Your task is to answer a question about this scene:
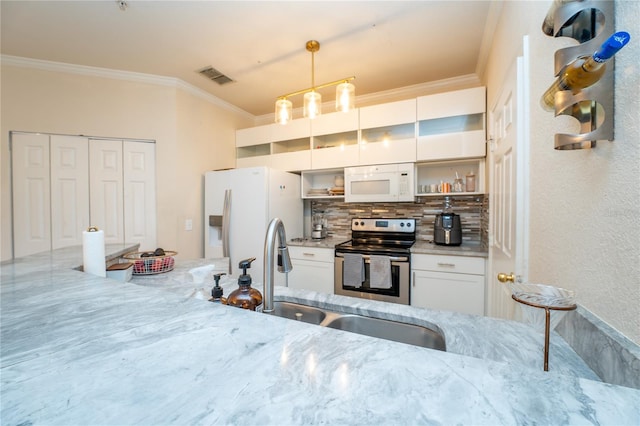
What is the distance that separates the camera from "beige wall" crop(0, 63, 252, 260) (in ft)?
8.18

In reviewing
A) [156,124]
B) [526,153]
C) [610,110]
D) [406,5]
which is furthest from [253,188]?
[610,110]

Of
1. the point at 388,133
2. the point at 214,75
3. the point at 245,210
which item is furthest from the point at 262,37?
the point at 245,210

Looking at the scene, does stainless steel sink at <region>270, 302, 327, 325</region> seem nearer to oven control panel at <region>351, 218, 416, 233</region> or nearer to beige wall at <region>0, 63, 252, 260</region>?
oven control panel at <region>351, 218, 416, 233</region>

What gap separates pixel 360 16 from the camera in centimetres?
199

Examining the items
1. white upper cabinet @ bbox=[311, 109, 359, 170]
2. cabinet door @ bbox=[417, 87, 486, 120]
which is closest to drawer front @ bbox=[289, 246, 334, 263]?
white upper cabinet @ bbox=[311, 109, 359, 170]

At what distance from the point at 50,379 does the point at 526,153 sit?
5.39 feet

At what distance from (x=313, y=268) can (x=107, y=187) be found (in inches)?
94.4

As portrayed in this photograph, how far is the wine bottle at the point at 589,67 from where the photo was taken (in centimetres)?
51

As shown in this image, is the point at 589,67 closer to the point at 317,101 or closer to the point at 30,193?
the point at 317,101

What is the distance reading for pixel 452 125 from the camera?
104 inches

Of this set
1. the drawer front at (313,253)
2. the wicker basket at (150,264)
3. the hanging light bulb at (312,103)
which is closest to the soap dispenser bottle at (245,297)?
the wicker basket at (150,264)

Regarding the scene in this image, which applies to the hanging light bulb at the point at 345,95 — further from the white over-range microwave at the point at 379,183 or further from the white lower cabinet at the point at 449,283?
the white lower cabinet at the point at 449,283

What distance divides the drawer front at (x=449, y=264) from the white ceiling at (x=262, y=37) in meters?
1.84

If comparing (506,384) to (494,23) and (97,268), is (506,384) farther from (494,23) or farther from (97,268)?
(494,23)
